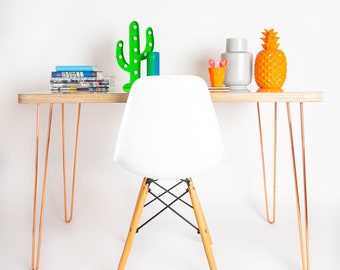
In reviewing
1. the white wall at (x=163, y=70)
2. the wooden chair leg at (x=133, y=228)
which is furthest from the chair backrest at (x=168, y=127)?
Result: the white wall at (x=163, y=70)

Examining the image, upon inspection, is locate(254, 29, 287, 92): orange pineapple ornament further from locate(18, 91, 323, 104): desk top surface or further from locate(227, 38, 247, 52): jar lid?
locate(18, 91, 323, 104): desk top surface

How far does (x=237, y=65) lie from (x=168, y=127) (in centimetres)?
71

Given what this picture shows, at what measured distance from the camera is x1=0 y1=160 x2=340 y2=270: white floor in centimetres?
208

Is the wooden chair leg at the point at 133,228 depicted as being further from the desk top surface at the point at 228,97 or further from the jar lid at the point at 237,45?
the jar lid at the point at 237,45

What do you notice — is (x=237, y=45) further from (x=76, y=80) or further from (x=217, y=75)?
(x=76, y=80)

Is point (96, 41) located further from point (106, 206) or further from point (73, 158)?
point (106, 206)

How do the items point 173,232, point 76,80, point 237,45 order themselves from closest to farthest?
point 76,80
point 237,45
point 173,232

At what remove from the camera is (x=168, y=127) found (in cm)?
169

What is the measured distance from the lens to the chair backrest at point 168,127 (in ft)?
5.53

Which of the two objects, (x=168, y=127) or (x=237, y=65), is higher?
(x=237, y=65)

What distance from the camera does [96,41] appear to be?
2.78 meters

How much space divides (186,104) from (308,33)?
1.36 meters

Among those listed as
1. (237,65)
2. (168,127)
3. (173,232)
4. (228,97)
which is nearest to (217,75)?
(237,65)

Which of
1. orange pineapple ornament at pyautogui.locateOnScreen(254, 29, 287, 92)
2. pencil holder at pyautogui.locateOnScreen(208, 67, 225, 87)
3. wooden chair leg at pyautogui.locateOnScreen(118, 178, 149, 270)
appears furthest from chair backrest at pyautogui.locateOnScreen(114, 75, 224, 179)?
orange pineapple ornament at pyautogui.locateOnScreen(254, 29, 287, 92)
